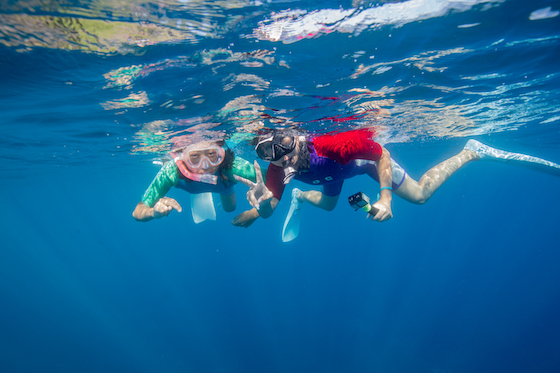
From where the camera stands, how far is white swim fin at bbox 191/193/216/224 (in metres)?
6.77

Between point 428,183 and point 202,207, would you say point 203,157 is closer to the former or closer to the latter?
point 202,207

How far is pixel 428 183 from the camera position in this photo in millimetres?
6297

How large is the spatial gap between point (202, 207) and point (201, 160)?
2.01 meters

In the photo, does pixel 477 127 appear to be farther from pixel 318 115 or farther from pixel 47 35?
pixel 47 35

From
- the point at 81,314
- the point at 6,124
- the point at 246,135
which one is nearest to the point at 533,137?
the point at 246,135

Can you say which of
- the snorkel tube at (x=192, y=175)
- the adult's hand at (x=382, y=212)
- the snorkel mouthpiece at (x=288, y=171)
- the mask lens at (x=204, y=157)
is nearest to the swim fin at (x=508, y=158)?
the adult's hand at (x=382, y=212)

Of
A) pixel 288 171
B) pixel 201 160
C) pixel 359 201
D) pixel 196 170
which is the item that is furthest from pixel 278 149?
pixel 196 170

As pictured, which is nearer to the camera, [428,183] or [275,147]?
[275,147]

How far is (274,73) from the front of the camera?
598cm

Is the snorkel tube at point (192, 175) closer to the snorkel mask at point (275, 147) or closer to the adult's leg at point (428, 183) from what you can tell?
the snorkel mask at point (275, 147)

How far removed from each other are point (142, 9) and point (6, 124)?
27.8ft

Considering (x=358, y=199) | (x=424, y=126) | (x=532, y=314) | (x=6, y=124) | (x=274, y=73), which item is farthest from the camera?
(x=532, y=314)

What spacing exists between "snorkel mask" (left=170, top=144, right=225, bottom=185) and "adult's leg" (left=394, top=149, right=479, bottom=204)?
13.3 feet

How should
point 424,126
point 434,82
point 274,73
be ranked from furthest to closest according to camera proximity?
point 424,126
point 434,82
point 274,73
